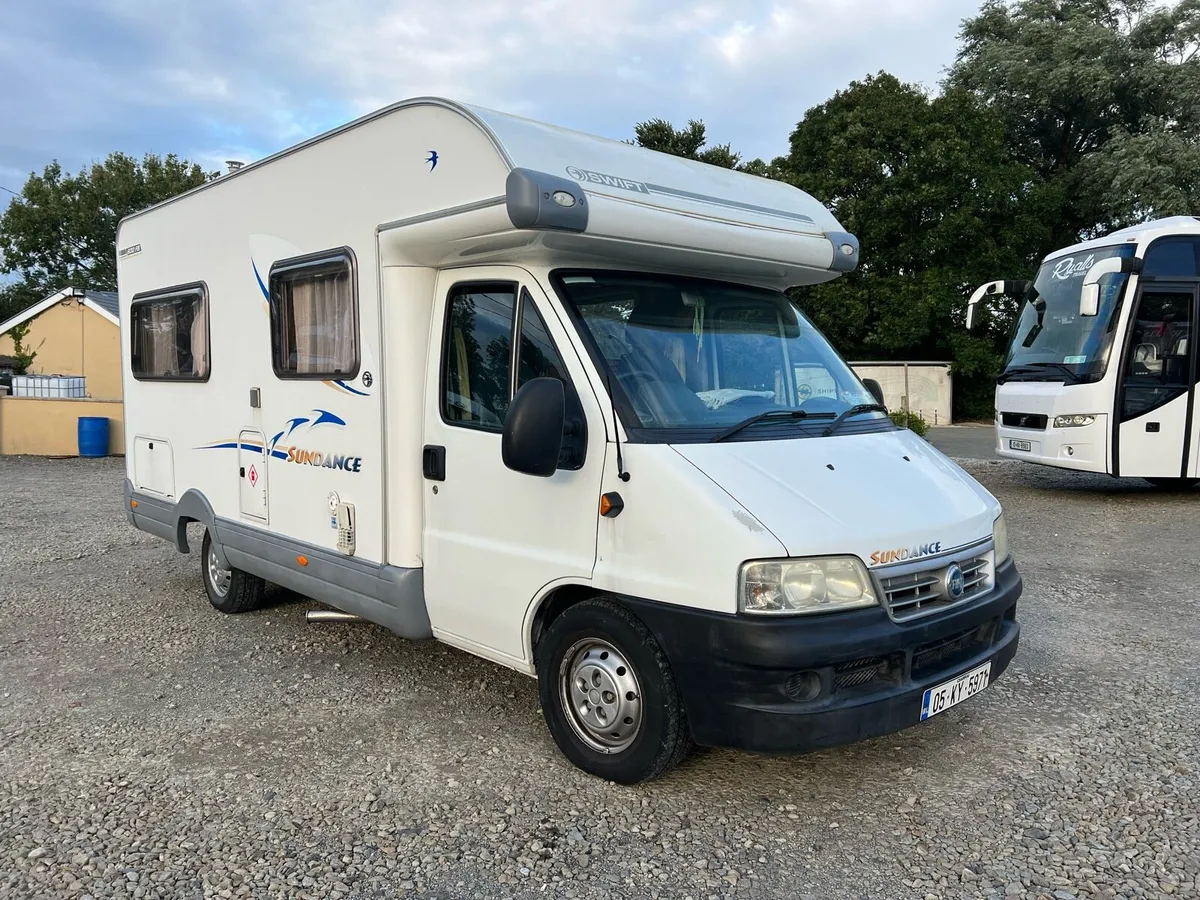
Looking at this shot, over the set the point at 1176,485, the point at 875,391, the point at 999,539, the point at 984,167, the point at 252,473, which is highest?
the point at 984,167

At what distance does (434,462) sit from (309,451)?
107 cm

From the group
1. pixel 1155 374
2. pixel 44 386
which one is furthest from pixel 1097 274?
pixel 44 386

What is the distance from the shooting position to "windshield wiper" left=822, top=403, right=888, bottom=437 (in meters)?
3.99

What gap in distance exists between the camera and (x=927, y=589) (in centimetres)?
351

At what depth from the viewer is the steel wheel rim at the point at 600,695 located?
3.60 meters

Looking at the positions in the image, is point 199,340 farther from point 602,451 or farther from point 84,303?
point 84,303

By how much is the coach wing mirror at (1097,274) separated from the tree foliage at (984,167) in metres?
13.4

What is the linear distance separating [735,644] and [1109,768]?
6.55 ft

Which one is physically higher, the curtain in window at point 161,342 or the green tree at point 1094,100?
the green tree at point 1094,100

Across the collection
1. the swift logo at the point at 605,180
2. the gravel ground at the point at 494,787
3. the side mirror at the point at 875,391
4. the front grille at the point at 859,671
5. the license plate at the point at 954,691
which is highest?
the swift logo at the point at 605,180

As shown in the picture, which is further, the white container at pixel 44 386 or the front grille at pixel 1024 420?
the white container at pixel 44 386

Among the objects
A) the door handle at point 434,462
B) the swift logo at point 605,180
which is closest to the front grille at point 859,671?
the door handle at point 434,462

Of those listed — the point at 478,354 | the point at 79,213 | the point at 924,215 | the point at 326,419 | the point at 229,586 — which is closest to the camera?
the point at 478,354

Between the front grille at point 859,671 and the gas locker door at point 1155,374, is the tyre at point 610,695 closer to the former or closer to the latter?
the front grille at point 859,671
